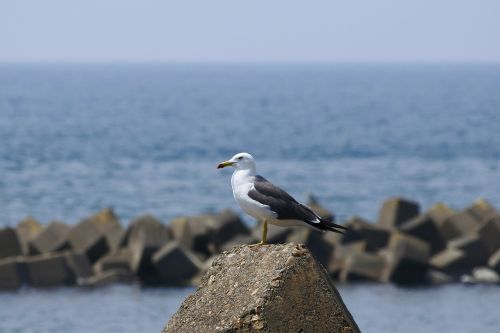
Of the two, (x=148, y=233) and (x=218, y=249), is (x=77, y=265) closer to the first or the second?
(x=148, y=233)

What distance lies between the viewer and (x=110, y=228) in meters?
30.1

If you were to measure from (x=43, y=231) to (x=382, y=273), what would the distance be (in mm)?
7827

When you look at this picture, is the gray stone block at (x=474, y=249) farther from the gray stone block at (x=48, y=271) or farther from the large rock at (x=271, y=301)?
the large rock at (x=271, y=301)

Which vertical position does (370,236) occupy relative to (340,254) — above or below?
above

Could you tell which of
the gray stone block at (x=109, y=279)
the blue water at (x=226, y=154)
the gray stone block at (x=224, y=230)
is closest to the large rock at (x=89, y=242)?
the gray stone block at (x=109, y=279)

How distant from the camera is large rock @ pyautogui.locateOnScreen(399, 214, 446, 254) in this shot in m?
29.6

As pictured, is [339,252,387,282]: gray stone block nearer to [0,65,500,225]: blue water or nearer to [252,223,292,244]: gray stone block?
[252,223,292,244]: gray stone block

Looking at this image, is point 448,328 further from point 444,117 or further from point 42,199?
point 444,117

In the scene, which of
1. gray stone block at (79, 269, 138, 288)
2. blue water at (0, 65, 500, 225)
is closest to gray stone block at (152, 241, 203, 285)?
gray stone block at (79, 269, 138, 288)

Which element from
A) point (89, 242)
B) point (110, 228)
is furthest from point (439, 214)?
point (89, 242)

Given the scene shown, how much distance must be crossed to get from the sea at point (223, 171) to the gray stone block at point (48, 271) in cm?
50

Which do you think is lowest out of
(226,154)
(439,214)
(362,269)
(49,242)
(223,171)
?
(226,154)

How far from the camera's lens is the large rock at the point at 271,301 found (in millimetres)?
6133

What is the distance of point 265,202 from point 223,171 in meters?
52.7
